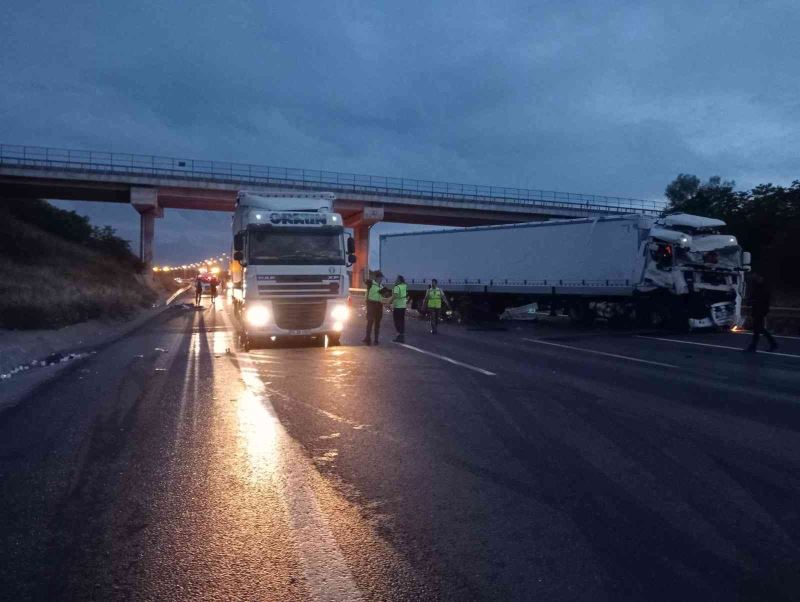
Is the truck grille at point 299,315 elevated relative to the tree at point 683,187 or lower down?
lower down

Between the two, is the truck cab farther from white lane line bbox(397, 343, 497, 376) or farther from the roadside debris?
the roadside debris

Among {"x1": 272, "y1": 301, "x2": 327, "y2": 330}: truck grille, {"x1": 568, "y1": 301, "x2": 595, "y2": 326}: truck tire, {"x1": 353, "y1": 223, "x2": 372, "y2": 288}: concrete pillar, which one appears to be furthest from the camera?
{"x1": 353, "y1": 223, "x2": 372, "y2": 288}: concrete pillar

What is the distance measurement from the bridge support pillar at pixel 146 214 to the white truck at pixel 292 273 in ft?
125

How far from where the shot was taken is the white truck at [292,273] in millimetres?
17328

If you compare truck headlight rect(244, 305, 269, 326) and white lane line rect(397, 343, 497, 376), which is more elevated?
truck headlight rect(244, 305, 269, 326)

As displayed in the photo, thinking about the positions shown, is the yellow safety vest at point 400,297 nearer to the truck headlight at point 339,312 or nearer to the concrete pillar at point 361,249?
the truck headlight at point 339,312

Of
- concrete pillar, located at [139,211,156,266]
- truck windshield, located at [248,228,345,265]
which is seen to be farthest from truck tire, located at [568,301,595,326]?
concrete pillar, located at [139,211,156,266]

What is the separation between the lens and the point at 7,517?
5.77m

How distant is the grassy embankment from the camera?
23984mm

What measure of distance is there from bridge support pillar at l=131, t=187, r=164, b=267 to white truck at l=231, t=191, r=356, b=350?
3818 cm

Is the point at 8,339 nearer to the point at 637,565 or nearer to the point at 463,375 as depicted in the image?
the point at 463,375

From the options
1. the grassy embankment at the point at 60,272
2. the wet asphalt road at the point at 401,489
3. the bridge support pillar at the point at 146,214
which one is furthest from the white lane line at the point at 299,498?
the bridge support pillar at the point at 146,214

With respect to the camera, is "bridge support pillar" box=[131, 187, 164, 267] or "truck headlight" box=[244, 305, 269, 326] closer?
"truck headlight" box=[244, 305, 269, 326]

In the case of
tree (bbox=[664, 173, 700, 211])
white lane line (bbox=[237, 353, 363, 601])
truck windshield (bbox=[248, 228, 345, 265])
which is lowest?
white lane line (bbox=[237, 353, 363, 601])
